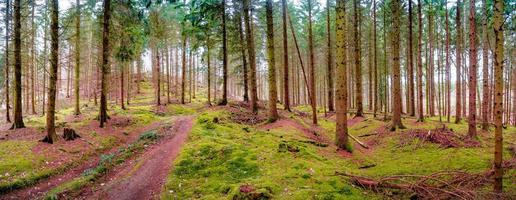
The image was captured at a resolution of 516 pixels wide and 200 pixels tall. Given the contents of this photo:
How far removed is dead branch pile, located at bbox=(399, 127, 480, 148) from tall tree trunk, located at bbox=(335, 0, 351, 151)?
2.64 metres

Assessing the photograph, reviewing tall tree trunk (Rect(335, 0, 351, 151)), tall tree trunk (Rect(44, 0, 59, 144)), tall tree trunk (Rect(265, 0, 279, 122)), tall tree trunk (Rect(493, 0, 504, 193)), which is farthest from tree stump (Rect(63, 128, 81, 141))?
tall tree trunk (Rect(493, 0, 504, 193))

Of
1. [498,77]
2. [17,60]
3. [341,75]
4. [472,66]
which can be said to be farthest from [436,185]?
[17,60]

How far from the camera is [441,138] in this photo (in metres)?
13.1

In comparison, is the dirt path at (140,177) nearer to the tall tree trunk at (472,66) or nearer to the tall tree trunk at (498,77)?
the tall tree trunk at (498,77)

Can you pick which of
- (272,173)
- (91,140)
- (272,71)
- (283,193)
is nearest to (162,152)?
(91,140)

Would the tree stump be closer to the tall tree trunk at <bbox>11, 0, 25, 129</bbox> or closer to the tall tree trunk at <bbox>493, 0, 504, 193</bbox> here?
the tall tree trunk at <bbox>11, 0, 25, 129</bbox>

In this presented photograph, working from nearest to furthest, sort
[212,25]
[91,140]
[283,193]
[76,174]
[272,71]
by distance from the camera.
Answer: [283,193], [76,174], [91,140], [272,71], [212,25]

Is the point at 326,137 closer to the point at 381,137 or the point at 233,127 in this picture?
the point at 381,137

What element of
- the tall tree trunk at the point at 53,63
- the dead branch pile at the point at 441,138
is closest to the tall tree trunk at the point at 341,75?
the dead branch pile at the point at 441,138

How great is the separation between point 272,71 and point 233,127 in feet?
12.1

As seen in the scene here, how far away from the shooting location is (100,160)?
38.9ft

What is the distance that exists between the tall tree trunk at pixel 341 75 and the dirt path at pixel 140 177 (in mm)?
6401

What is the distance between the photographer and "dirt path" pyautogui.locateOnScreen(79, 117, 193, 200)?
8852mm

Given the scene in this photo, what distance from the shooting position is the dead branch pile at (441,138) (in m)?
12.6
